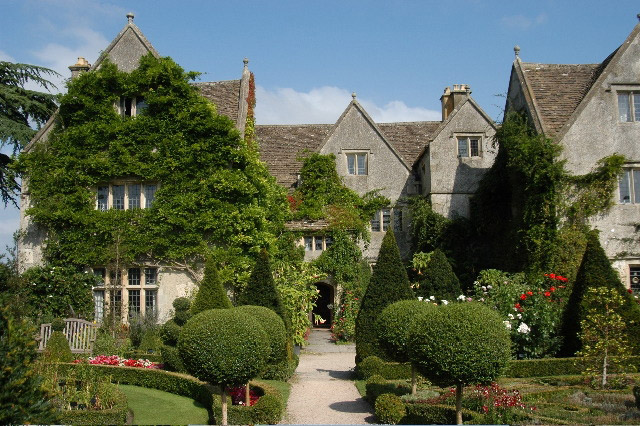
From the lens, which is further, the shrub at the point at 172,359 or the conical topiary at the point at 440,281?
the conical topiary at the point at 440,281

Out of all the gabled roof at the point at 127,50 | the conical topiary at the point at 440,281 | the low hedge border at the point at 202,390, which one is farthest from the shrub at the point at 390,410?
the gabled roof at the point at 127,50

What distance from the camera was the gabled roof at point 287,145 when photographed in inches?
1110

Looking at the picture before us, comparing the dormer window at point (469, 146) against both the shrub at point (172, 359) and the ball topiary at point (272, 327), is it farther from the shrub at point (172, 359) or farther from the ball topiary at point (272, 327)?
the ball topiary at point (272, 327)

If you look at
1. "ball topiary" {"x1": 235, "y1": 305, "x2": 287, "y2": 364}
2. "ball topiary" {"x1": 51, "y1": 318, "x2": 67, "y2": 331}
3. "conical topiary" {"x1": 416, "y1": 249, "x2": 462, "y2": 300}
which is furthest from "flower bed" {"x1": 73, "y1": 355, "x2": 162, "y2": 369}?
"conical topiary" {"x1": 416, "y1": 249, "x2": 462, "y2": 300}

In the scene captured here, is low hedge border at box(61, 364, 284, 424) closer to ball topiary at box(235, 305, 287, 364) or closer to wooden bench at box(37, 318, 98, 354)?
ball topiary at box(235, 305, 287, 364)

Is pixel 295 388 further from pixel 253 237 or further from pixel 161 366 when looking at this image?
pixel 253 237

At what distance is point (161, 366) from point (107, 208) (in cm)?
712

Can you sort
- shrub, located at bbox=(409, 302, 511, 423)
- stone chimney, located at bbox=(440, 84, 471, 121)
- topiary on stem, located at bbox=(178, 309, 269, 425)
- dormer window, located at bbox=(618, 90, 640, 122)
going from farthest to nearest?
stone chimney, located at bbox=(440, 84, 471, 121), dormer window, located at bbox=(618, 90, 640, 122), topiary on stem, located at bbox=(178, 309, 269, 425), shrub, located at bbox=(409, 302, 511, 423)

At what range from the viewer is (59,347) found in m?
15.6

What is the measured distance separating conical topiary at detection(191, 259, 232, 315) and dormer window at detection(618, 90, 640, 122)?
14459 mm

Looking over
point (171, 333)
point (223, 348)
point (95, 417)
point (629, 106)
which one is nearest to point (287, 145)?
point (629, 106)

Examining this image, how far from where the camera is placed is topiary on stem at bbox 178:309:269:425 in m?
9.91

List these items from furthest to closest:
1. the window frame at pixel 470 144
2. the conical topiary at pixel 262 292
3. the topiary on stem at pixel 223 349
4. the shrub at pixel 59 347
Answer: the window frame at pixel 470 144
the conical topiary at pixel 262 292
the shrub at pixel 59 347
the topiary on stem at pixel 223 349

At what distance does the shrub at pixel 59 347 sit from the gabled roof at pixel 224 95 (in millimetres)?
9303
